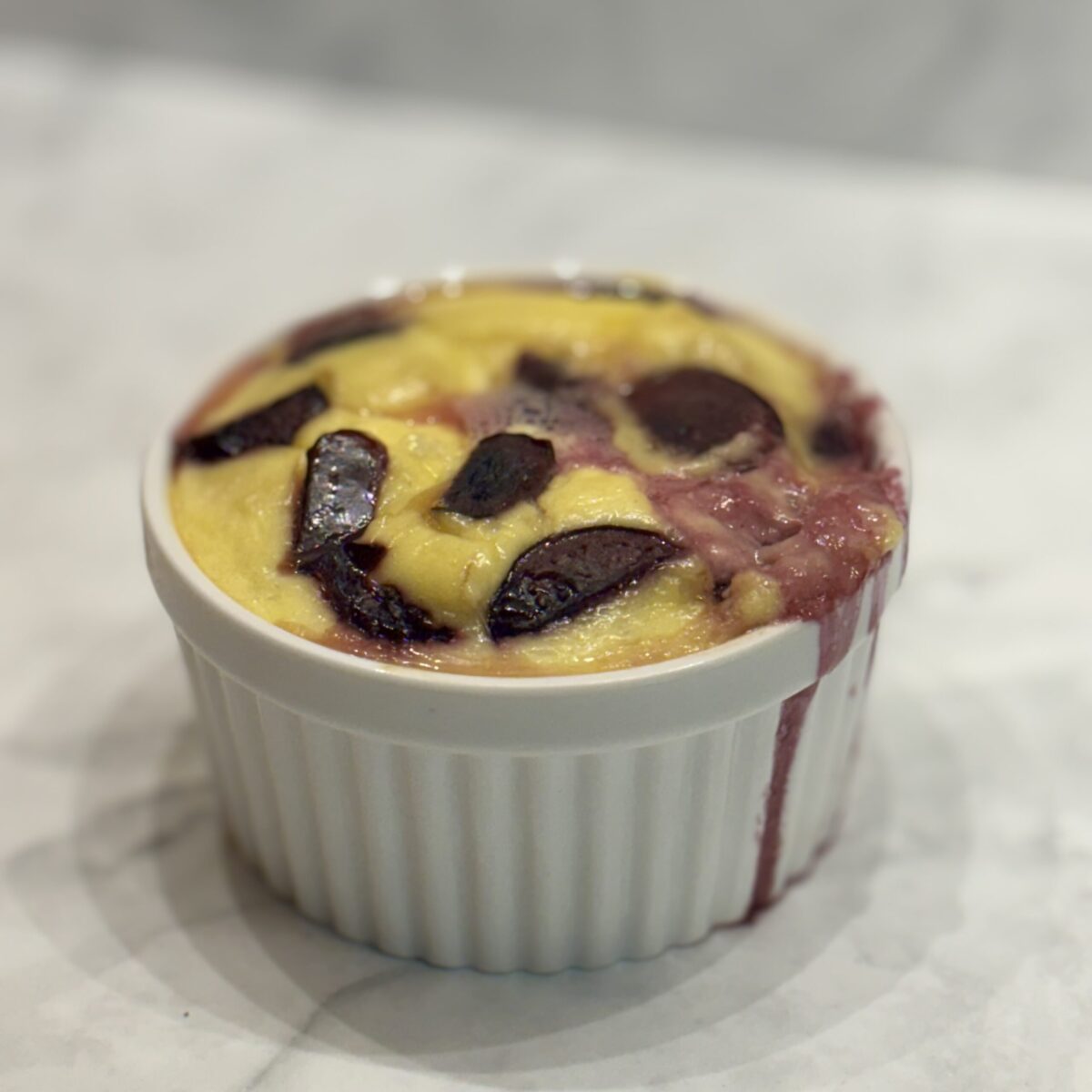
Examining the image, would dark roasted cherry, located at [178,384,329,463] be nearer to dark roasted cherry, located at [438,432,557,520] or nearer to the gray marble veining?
dark roasted cherry, located at [438,432,557,520]

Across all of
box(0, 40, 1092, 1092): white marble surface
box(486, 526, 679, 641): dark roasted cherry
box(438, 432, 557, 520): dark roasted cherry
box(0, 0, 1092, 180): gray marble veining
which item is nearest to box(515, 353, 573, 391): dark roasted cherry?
box(438, 432, 557, 520): dark roasted cherry

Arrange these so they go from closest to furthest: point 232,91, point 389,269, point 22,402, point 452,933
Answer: point 452,933 < point 22,402 < point 389,269 < point 232,91

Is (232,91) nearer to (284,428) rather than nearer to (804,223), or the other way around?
(804,223)

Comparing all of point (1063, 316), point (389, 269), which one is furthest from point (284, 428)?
point (1063, 316)

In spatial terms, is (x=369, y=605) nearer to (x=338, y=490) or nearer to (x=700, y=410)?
(x=338, y=490)

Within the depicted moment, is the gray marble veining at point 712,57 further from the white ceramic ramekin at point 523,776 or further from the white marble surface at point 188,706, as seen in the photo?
the white ceramic ramekin at point 523,776

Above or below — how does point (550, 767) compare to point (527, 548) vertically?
below

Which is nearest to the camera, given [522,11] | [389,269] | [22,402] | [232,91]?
[22,402]

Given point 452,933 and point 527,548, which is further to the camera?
point 452,933
